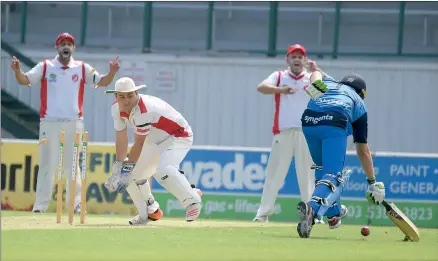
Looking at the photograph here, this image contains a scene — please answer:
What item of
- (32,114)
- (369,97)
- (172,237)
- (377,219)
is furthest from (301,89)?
(32,114)

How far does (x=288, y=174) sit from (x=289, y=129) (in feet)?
5.93

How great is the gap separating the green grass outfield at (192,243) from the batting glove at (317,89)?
1.31 meters

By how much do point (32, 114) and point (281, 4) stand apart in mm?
4813

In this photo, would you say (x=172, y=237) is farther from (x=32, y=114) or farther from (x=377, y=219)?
(x=32, y=114)

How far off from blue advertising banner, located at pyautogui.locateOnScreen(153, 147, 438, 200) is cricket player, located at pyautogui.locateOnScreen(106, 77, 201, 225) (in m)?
4.03

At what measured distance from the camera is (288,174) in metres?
18.4

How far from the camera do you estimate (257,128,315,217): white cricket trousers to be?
1672cm

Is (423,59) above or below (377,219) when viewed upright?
above

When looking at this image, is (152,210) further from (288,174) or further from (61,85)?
(288,174)

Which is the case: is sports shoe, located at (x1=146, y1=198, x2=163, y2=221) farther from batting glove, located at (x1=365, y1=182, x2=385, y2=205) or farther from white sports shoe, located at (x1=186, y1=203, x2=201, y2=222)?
batting glove, located at (x1=365, y1=182, x2=385, y2=205)

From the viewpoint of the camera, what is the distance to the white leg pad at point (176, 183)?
1392 cm

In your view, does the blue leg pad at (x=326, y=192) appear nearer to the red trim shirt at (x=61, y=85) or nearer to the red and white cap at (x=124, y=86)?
the red and white cap at (x=124, y=86)

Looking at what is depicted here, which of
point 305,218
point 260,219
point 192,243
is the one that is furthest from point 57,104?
point 192,243

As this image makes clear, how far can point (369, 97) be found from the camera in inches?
910
